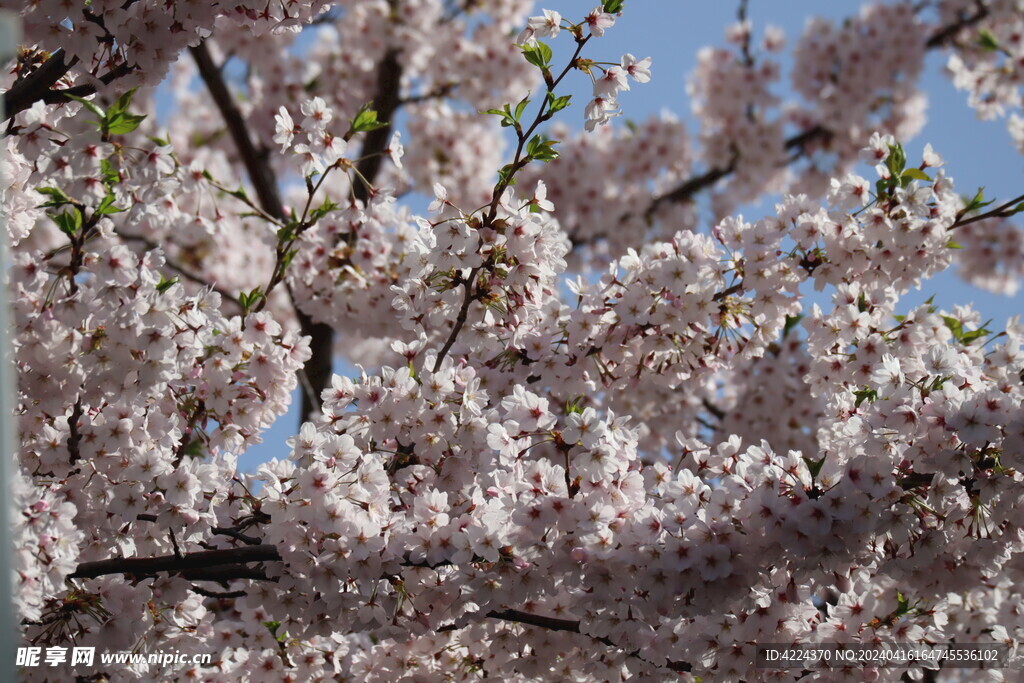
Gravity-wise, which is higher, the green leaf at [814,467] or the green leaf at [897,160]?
the green leaf at [897,160]

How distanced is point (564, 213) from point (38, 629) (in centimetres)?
788

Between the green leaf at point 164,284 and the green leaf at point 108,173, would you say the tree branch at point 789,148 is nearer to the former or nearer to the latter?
the green leaf at point 164,284

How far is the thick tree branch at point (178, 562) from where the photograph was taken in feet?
10.9

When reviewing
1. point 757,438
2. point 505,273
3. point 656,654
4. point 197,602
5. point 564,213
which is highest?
point 564,213

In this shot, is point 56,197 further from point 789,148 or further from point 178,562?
point 789,148

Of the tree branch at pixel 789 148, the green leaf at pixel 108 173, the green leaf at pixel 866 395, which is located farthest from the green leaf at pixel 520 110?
the tree branch at pixel 789 148

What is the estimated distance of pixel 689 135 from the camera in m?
11.1

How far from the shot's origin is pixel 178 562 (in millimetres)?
3418

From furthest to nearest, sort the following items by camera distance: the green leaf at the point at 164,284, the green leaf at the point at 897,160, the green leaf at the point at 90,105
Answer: the green leaf at the point at 897,160 → the green leaf at the point at 164,284 → the green leaf at the point at 90,105

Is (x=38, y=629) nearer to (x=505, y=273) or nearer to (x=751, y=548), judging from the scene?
(x=505, y=273)

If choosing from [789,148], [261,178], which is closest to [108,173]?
[261,178]

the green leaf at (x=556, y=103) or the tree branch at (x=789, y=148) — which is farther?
the tree branch at (x=789, y=148)

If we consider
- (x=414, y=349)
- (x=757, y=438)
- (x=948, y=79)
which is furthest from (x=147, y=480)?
(x=948, y=79)

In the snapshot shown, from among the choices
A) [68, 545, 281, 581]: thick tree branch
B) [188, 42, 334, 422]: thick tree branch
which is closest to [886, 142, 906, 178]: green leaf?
[68, 545, 281, 581]: thick tree branch
